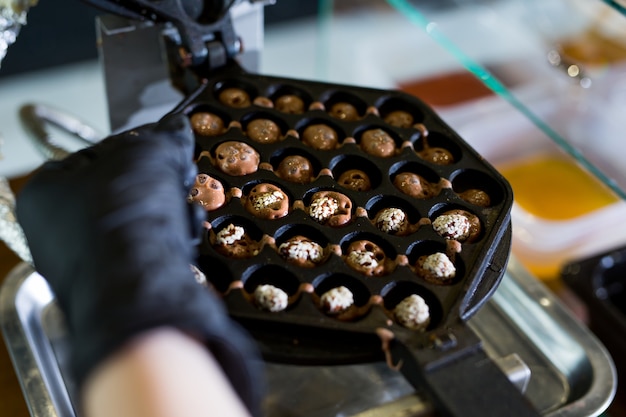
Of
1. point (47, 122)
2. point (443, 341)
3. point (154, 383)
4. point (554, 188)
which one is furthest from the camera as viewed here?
point (554, 188)

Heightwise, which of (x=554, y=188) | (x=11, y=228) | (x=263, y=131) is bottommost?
(x=554, y=188)

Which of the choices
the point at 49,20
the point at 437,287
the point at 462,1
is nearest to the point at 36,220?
the point at 437,287

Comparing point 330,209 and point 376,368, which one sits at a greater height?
point 330,209

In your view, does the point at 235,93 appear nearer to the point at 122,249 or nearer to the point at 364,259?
the point at 364,259

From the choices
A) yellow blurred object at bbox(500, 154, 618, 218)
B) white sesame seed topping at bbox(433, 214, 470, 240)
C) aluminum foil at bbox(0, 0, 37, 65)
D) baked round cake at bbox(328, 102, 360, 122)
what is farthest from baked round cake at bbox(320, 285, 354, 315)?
yellow blurred object at bbox(500, 154, 618, 218)

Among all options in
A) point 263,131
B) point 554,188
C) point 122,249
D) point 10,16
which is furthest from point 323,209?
point 554,188

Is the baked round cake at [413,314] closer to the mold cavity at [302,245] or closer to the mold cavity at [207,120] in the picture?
the mold cavity at [302,245]

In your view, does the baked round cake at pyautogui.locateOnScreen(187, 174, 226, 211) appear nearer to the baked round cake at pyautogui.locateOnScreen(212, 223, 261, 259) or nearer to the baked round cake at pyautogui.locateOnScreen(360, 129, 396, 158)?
the baked round cake at pyautogui.locateOnScreen(212, 223, 261, 259)
